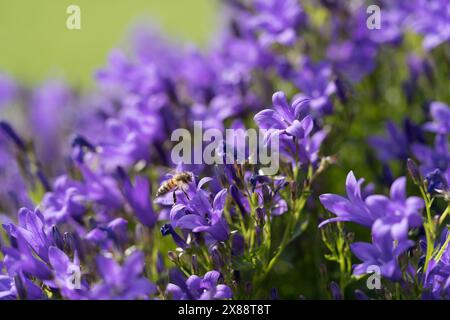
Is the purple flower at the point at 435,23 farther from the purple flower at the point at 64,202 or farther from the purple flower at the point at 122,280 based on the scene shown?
the purple flower at the point at 122,280

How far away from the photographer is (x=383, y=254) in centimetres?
182

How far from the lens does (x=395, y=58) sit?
134 inches

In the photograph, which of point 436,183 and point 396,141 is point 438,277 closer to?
point 436,183

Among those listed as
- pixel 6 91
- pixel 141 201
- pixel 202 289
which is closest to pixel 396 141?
pixel 141 201

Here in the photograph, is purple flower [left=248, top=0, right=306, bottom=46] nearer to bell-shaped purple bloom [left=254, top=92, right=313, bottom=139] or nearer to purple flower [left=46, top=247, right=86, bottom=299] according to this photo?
bell-shaped purple bloom [left=254, top=92, right=313, bottom=139]

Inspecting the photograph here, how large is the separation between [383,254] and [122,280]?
2.04 feet

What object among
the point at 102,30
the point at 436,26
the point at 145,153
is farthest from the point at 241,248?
the point at 102,30

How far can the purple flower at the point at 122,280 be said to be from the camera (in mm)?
1691

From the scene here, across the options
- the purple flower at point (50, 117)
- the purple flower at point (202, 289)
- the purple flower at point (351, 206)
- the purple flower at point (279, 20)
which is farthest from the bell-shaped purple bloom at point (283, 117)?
the purple flower at point (50, 117)

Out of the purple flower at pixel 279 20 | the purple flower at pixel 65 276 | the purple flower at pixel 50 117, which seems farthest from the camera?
the purple flower at pixel 50 117

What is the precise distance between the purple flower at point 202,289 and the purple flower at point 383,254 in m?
0.33

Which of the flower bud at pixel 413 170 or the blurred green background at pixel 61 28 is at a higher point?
the blurred green background at pixel 61 28

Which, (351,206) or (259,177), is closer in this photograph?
(351,206)
